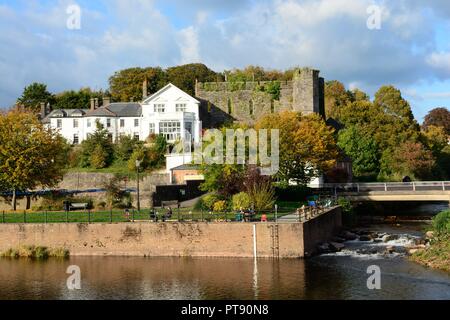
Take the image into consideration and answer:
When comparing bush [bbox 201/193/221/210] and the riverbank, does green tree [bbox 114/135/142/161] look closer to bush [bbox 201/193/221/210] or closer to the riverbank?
bush [bbox 201/193/221/210]

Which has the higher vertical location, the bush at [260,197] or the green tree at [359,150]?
the green tree at [359,150]

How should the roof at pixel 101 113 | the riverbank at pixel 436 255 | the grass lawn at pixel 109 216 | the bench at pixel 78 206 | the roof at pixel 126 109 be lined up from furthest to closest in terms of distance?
the roof at pixel 126 109 < the roof at pixel 101 113 < the bench at pixel 78 206 < the grass lawn at pixel 109 216 < the riverbank at pixel 436 255

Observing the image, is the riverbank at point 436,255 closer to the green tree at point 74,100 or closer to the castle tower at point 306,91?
the castle tower at point 306,91

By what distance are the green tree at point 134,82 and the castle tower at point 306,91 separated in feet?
90.4

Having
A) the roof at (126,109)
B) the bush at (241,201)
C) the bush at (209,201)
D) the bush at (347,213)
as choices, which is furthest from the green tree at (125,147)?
the bush at (241,201)

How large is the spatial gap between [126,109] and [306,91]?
2146 centimetres

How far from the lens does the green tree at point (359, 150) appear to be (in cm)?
7762

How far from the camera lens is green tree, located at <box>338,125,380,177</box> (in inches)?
3056

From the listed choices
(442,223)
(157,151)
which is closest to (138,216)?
(442,223)

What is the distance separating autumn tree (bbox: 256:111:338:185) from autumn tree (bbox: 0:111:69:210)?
1802 centimetres

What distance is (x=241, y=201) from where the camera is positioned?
45938 millimetres

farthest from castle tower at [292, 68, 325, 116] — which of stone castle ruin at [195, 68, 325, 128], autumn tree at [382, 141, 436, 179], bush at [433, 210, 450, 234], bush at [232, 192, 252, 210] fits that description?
bush at [433, 210, 450, 234]

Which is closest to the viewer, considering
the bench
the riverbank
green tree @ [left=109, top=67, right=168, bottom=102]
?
the riverbank
